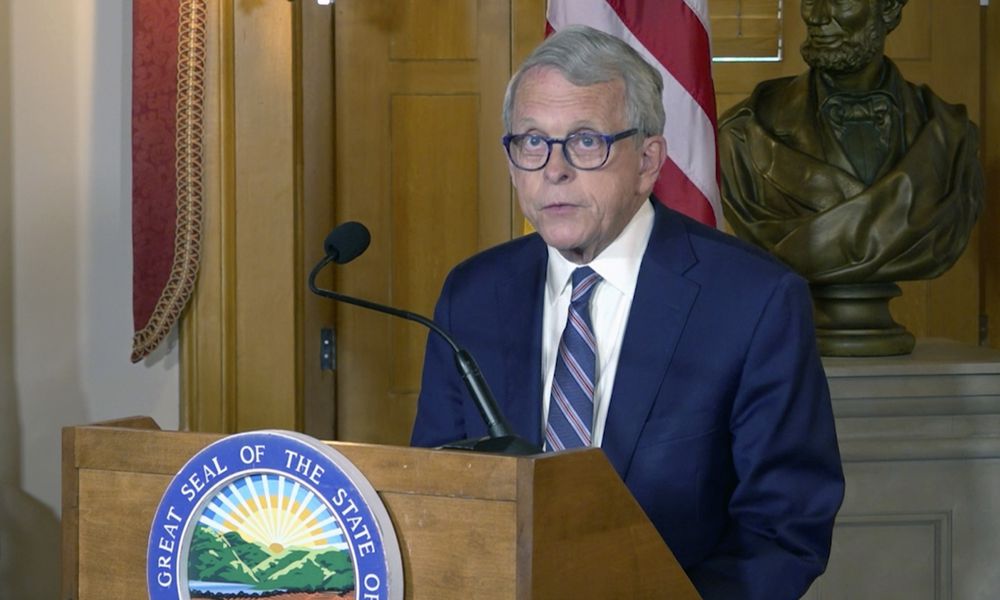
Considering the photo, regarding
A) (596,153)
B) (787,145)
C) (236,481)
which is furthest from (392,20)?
(236,481)

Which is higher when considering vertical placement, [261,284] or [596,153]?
[596,153]

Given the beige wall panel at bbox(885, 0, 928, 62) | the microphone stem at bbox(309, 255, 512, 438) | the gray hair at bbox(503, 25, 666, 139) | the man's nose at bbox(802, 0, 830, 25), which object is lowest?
the microphone stem at bbox(309, 255, 512, 438)

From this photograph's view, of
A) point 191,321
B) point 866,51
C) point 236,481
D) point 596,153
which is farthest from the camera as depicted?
point 191,321

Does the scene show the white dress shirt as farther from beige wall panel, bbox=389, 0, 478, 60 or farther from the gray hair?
beige wall panel, bbox=389, 0, 478, 60

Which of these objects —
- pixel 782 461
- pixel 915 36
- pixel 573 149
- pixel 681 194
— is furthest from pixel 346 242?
pixel 915 36

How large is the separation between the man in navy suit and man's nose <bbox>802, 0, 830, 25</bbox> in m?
1.60

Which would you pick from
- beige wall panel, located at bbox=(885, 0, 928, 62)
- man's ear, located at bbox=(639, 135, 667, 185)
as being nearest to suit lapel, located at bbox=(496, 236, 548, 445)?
man's ear, located at bbox=(639, 135, 667, 185)

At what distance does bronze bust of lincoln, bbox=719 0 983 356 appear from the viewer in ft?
11.1

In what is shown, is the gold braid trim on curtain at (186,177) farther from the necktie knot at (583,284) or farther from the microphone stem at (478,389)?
the microphone stem at (478,389)

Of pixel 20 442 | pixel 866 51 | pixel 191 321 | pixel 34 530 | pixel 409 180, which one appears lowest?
pixel 34 530

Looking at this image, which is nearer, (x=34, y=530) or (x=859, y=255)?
(x=859, y=255)

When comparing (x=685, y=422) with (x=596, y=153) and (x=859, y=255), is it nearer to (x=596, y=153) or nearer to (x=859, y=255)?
(x=596, y=153)

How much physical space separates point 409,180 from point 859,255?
158 cm

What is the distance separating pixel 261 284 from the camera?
363 centimetres
